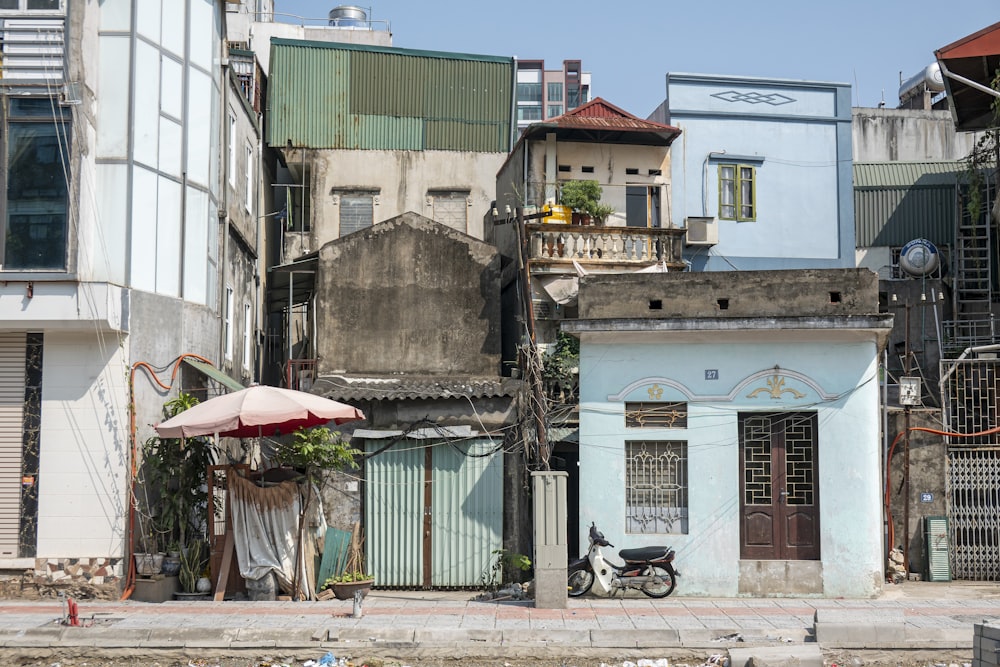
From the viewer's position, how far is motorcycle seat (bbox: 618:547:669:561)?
15211 millimetres

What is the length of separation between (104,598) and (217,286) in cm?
548

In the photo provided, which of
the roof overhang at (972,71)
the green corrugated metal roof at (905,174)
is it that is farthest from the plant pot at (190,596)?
the green corrugated metal roof at (905,174)

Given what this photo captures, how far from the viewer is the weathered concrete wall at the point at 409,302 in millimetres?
18812

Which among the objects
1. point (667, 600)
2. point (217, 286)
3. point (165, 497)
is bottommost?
point (667, 600)

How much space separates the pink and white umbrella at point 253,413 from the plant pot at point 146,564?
173 cm

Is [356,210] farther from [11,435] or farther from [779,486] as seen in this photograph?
[779,486]

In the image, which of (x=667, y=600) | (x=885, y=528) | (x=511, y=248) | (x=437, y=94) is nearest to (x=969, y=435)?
(x=885, y=528)

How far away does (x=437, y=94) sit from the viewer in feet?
91.6

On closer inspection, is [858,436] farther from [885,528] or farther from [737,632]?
[737,632]

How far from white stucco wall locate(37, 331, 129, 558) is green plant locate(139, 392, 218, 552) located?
14.4 inches

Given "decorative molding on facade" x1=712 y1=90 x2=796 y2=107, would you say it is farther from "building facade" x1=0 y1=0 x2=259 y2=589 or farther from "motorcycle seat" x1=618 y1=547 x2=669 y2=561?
"building facade" x1=0 y1=0 x2=259 y2=589

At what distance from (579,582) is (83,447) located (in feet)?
23.3

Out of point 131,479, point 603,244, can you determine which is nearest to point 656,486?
point 603,244

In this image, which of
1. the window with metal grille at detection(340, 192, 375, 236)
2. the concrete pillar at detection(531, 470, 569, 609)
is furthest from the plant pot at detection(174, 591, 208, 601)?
the window with metal grille at detection(340, 192, 375, 236)
